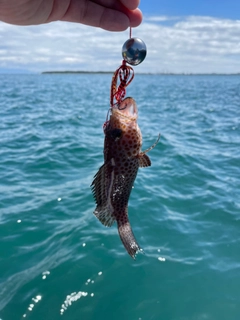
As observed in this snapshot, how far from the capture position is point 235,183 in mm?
11727

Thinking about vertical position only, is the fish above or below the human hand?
below

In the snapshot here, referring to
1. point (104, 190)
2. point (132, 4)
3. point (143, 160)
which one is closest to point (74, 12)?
point (132, 4)

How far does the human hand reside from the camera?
4297 mm

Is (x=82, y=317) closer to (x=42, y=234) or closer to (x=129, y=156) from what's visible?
(x=42, y=234)

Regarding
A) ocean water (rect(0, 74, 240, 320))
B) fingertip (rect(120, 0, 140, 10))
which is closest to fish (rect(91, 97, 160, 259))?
fingertip (rect(120, 0, 140, 10))

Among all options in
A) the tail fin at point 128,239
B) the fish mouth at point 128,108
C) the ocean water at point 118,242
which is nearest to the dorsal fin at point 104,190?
the tail fin at point 128,239

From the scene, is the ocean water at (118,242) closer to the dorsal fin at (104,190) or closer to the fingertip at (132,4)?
the dorsal fin at (104,190)

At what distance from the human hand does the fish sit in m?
1.46

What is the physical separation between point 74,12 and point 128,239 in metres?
3.20

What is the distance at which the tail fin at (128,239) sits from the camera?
10.8 feet

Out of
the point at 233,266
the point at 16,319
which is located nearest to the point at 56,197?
the point at 16,319

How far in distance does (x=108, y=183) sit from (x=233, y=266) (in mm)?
5290

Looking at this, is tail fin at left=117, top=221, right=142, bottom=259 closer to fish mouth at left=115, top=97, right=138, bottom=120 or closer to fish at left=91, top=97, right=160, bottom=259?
fish at left=91, top=97, right=160, bottom=259

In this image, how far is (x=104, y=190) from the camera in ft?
11.0
